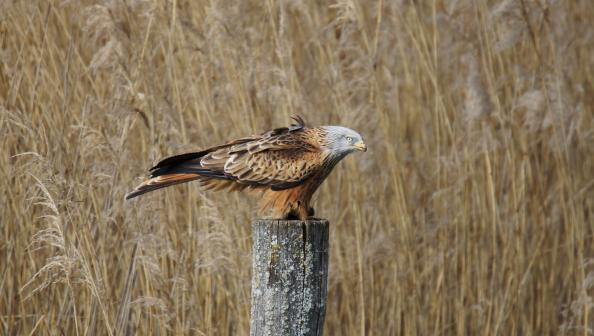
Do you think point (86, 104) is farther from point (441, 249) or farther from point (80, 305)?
point (441, 249)

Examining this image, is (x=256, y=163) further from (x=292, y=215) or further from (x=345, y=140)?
(x=345, y=140)

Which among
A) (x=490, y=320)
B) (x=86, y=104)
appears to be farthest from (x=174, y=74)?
(x=490, y=320)

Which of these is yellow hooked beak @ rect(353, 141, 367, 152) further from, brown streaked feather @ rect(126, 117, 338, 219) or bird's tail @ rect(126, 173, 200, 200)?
bird's tail @ rect(126, 173, 200, 200)

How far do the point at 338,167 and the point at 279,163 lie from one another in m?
1.27

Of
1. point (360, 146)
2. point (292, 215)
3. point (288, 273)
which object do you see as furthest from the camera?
point (292, 215)

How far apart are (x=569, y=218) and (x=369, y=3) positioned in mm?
1850

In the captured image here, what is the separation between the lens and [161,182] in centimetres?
334

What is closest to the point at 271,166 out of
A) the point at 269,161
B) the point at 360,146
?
the point at 269,161

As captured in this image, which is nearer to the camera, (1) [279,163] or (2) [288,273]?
(2) [288,273]

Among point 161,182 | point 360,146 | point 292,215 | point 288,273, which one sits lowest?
point 288,273

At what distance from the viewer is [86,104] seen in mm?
4176

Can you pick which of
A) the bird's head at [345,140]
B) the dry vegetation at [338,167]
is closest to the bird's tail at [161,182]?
the dry vegetation at [338,167]

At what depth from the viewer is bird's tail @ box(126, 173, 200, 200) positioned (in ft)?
10.9

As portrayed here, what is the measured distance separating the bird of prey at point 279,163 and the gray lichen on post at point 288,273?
23.8 inches
